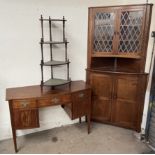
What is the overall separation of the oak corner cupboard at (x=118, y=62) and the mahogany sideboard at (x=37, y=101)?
0.40 meters

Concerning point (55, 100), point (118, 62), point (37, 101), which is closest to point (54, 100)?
point (55, 100)

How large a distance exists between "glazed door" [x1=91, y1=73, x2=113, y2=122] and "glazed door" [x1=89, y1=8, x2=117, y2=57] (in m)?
0.38

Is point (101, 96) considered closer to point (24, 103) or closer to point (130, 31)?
point (130, 31)

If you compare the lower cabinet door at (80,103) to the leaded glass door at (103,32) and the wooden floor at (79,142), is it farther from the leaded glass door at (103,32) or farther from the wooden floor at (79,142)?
the leaded glass door at (103,32)

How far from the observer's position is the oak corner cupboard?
2428mm

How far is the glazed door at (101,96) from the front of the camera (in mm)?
2748

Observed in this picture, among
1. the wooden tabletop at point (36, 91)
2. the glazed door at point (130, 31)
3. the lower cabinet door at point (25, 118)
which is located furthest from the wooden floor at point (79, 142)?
the glazed door at point (130, 31)

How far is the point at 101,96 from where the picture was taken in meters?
2.84

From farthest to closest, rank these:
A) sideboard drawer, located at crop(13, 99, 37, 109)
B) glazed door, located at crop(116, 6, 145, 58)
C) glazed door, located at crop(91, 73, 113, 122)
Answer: glazed door, located at crop(91, 73, 113, 122), glazed door, located at crop(116, 6, 145, 58), sideboard drawer, located at crop(13, 99, 37, 109)

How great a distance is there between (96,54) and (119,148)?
1405 millimetres

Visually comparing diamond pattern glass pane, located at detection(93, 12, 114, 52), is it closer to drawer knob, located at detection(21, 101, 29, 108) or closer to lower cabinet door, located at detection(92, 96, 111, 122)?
lower cabinet door, located at detection(92, 96, 111, 122)

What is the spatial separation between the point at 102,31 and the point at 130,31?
402 mm

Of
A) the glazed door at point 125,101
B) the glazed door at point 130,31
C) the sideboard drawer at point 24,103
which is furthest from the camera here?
the glazed door at point 125,101

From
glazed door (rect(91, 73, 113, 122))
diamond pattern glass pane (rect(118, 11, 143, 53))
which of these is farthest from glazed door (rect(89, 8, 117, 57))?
glazed door (rect(91, 73, 113, 122))
